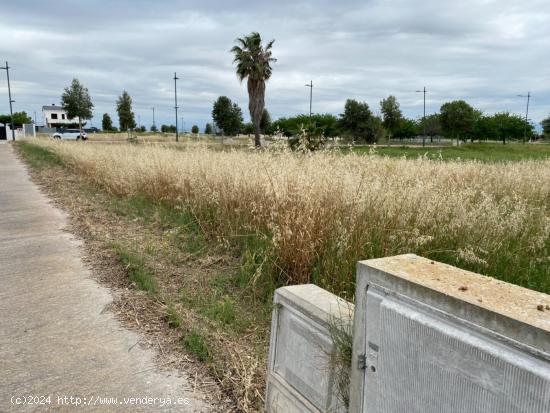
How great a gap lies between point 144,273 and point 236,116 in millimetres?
61877

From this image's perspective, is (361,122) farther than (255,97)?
Yes

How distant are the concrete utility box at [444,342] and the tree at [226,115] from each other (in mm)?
62924

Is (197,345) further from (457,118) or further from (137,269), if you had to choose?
(457,118)

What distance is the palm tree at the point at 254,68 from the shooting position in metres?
40.7

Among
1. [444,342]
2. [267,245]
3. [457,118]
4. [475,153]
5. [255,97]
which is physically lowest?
[475,153]

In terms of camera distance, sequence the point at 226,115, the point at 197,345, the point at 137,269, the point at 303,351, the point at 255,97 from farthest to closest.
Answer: the point at 226,115 < the point at 255,97 < the point at 137,269 < the point at 197,345 < the point at 303,351

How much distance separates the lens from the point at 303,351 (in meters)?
2.30

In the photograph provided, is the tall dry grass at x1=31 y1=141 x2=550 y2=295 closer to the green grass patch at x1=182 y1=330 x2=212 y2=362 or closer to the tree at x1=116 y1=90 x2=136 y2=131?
the green grass patch at x1=182 y1=330 x2=212 y2=362

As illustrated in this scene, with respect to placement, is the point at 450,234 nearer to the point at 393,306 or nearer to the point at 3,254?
the point at 393,306

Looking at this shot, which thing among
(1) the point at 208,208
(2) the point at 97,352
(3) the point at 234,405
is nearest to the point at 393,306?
(3) the point at 234,405

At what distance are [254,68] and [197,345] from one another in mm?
40017

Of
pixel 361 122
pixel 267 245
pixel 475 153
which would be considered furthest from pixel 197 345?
pixel 361 122

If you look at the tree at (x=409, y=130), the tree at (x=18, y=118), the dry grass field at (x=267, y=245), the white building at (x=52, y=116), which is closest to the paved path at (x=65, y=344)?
the dry grass field at (x=267, y=245)

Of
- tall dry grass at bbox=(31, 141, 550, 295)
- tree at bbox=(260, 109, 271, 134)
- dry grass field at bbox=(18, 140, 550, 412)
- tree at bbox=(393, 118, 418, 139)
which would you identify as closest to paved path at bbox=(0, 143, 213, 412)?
dry grass field at bbox=(18, 140, 550, 412)
